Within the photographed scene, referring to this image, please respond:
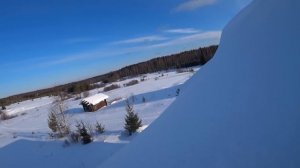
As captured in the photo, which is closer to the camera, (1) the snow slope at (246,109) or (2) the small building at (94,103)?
(1) the snow slope at (246,109)

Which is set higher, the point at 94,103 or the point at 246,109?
the point at 246,109

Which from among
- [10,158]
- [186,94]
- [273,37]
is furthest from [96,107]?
[273,37]

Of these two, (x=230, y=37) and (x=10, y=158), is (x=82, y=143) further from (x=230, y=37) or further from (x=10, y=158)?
(x=230, y=37)

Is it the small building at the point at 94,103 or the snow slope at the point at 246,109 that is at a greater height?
the snow slope at the point at 246,109

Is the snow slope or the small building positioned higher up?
the snow slope

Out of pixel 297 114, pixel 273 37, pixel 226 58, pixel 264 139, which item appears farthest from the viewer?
pixel 226 58

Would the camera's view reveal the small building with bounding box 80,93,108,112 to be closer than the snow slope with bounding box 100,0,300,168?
No

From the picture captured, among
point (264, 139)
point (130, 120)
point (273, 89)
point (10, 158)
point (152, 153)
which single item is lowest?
point (10, 158)

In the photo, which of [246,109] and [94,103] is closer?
[246,109]
